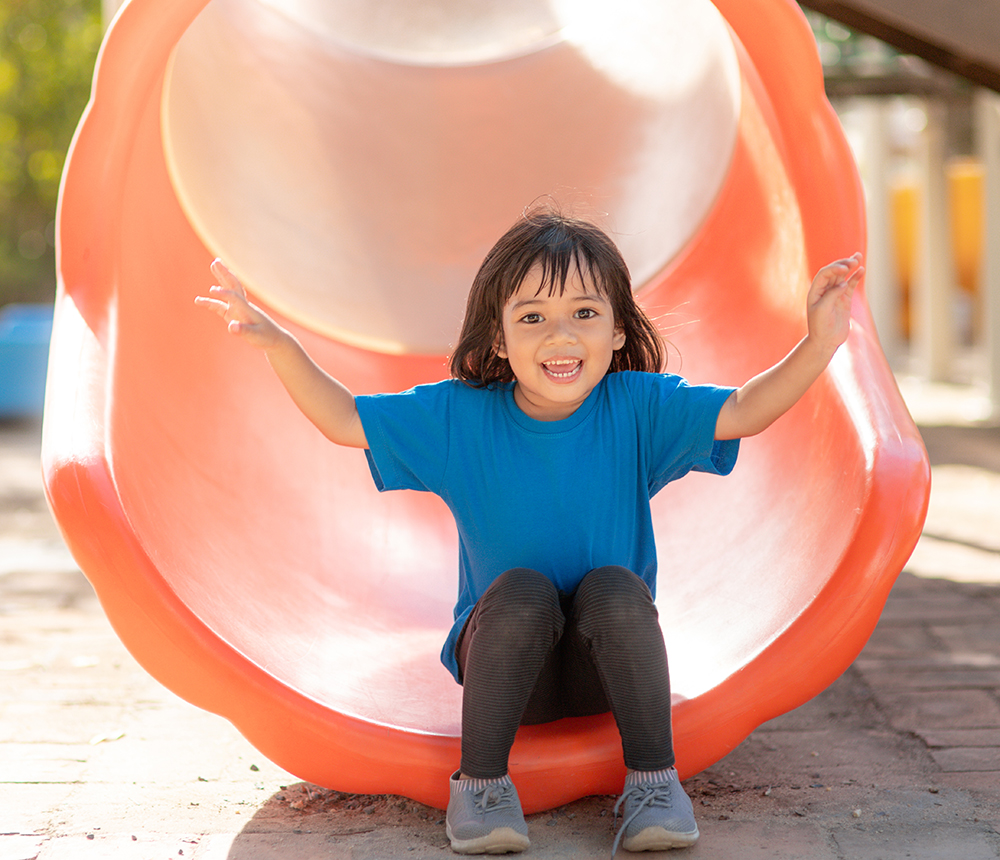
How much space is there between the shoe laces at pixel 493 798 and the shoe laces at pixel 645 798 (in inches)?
6.3

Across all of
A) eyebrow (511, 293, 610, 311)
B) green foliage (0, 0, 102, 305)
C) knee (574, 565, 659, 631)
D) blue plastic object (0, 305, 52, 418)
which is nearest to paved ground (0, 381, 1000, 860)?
knee (574, 565, 659, 631)

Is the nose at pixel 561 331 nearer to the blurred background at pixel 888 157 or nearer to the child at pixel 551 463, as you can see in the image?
the child at pixel 551 463

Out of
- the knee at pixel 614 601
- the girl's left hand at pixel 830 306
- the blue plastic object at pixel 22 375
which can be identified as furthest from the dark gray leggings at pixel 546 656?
the blue plastic object at pixel 22 375

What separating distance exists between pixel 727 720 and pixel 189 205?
193 cm

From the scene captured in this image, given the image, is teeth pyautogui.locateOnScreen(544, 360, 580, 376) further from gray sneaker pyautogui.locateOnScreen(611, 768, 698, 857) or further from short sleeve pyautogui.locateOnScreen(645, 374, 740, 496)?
gray sneaker pyautogui.locateOnScreen(611, 768, 698, 857)

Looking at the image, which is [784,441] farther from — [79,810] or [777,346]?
[79,810]

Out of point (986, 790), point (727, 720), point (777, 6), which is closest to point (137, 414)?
point (727, 720)

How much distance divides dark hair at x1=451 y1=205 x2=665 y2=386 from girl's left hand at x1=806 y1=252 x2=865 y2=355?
12.7 inches

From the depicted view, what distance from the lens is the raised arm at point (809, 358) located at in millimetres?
1661

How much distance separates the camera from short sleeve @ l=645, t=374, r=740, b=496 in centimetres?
177

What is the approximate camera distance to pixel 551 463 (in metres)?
1.80

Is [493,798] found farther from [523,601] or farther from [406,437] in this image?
[406,437]

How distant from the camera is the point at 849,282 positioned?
1.71 m

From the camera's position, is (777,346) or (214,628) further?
(777,346)
